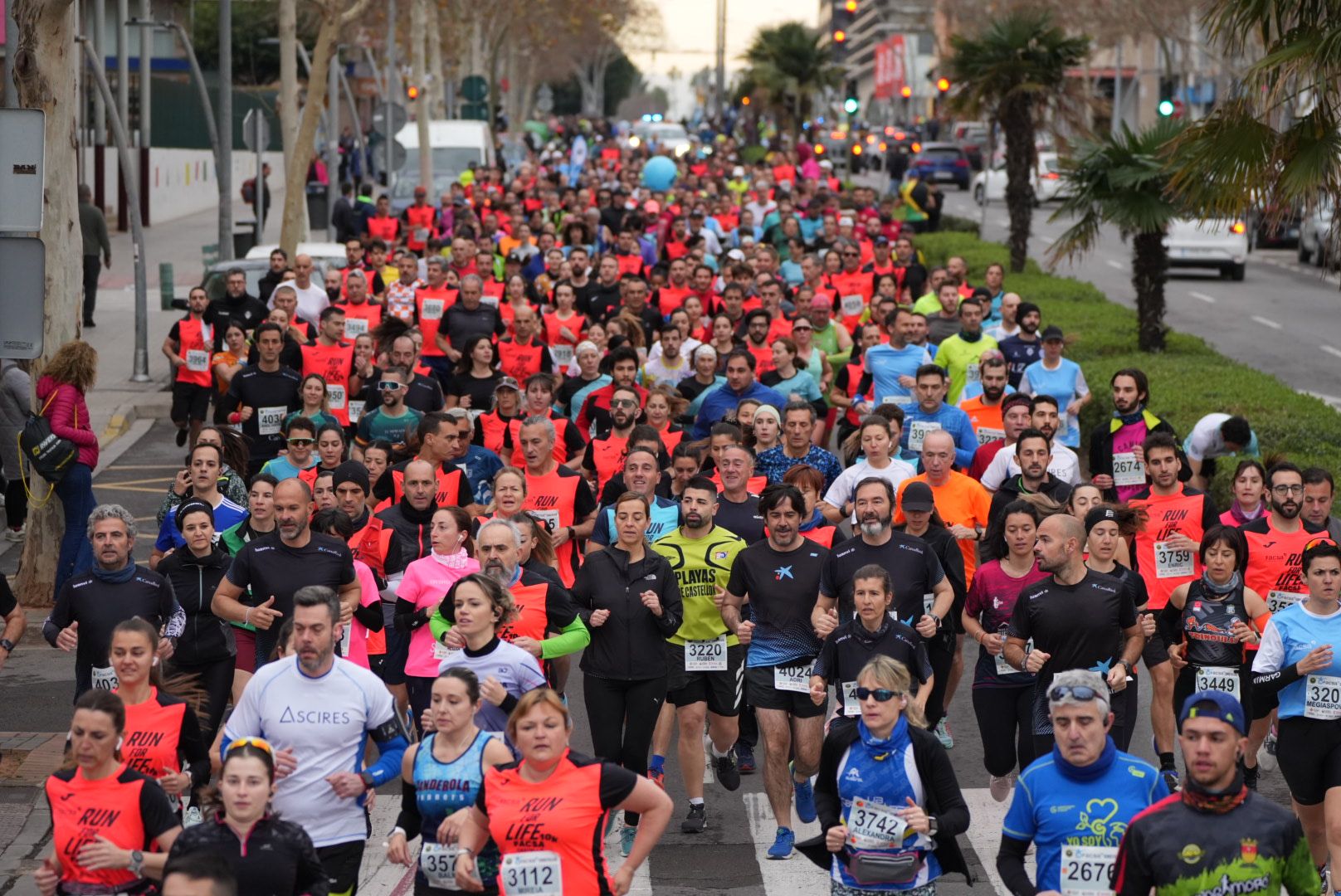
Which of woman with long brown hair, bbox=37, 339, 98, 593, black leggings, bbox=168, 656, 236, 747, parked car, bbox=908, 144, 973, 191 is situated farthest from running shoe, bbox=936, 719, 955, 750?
parked car, bbox=908, 144, 973, 191

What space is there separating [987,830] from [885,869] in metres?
2.91

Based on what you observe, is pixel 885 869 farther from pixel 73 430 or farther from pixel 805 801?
pixel 73 430

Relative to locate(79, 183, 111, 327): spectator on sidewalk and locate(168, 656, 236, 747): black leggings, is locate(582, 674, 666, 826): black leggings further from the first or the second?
locate(79, 183, 111, 327): spectator on sidewalk

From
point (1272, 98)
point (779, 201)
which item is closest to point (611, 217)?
point (779, 201)

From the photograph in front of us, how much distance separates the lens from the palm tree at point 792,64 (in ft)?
225

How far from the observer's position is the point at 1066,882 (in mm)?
6320

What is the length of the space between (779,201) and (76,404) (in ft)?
60.8

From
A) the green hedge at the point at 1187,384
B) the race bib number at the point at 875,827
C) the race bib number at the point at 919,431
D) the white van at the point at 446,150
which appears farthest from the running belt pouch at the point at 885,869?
the white van at the point at 446,150

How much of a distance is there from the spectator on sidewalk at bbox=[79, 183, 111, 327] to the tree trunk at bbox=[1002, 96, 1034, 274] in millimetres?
13347

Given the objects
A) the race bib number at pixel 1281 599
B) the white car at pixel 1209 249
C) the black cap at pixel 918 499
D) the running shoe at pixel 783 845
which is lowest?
the running shoe at pixel 783 845

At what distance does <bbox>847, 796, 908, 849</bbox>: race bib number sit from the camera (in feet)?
21.8

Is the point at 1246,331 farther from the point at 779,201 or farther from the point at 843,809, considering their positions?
the point at 843,809

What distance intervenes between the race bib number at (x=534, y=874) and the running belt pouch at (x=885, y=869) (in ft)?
3.43

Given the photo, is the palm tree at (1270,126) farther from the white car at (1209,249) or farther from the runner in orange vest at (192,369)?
the white car at (1209,249)
